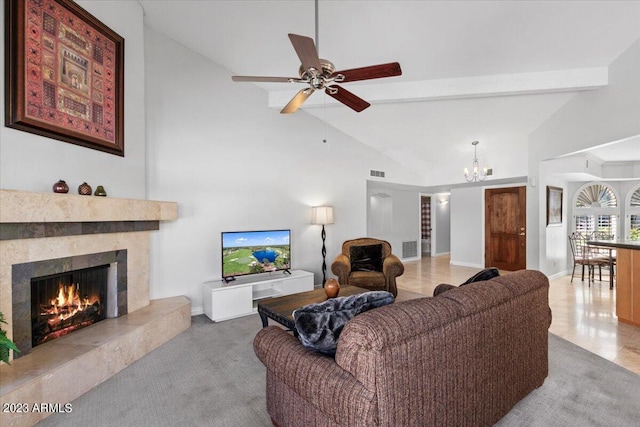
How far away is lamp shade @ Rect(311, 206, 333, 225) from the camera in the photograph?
5.27m

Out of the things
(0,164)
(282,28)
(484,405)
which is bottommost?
(484,405)

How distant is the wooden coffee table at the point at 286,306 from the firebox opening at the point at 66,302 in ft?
5.17

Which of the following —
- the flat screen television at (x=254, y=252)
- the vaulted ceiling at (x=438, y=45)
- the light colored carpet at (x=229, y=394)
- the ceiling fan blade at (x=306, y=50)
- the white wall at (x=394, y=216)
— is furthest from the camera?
the white wall at (x=394, y=216)

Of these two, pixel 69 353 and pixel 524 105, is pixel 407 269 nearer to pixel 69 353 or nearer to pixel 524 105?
pixel 524 105

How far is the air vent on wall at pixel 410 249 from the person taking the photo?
28.5 feet

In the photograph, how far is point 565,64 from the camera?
3.82 meters

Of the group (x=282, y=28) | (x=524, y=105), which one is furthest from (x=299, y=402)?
(x=524, y=105)

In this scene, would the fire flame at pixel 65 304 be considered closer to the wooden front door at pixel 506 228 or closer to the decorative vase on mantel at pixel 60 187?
the decorative vase on mantel at pixel 60 187

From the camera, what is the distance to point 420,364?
1468mm

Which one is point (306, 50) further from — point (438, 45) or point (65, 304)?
point (65, 304)

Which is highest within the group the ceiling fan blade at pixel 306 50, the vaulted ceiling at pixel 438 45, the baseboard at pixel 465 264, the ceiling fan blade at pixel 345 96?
the vaulted ceiling at pixel 438 45

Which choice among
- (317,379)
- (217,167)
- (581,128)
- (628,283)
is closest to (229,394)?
(317,379)

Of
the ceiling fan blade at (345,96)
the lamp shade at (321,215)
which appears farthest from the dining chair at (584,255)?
the ceiling fan blade at (345,96)

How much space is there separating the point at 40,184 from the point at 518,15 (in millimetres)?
4367
